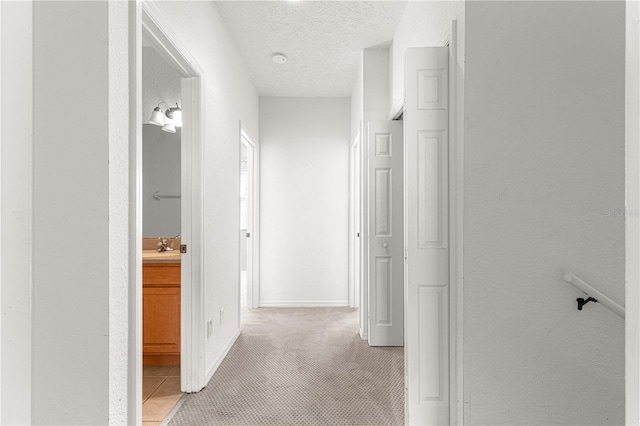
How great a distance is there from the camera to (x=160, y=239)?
3.41m

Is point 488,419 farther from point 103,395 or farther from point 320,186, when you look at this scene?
point 320,186

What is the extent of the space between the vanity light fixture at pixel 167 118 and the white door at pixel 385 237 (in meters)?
1.73

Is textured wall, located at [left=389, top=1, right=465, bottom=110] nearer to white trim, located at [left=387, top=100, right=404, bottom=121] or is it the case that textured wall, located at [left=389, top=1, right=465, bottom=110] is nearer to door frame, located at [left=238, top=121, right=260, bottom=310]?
white trim, located at [left=387, top=100, right=404, bottom=121]

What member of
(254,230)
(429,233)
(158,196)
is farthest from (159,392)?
(254,230)

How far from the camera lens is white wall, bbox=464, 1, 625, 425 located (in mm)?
1522

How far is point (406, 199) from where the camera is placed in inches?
74.1

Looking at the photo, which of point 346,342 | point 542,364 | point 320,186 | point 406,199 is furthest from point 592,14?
point 320,186

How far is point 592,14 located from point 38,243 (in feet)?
7.10

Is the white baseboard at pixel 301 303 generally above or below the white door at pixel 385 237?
below

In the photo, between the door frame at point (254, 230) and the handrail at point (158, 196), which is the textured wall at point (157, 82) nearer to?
the handrail at point (158, 196)

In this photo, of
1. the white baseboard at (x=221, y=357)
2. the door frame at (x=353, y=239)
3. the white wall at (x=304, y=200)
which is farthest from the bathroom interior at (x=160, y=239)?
the door frame at (x=353, y=239)

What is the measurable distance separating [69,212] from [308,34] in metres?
2.55

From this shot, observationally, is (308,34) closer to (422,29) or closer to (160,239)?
(422,29)

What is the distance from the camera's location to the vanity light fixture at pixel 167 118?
3420 mm
